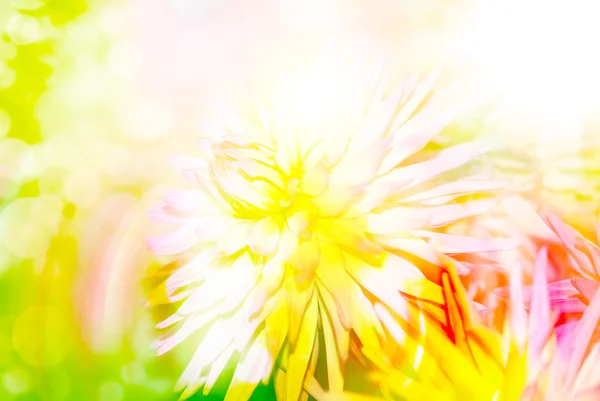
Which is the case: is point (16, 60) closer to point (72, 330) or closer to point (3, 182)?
point (3, 182)

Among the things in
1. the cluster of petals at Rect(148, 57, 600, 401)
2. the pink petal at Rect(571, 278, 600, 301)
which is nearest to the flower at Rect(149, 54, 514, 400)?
the cluster of petals at Rect(148, 57, 600, 401)

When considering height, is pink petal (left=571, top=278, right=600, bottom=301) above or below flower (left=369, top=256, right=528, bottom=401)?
above

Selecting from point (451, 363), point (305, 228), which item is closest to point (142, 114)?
point (305, 228)

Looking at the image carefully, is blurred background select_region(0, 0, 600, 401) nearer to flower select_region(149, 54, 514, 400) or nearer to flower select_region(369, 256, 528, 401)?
flower select_region(149, 54, 514, 400)

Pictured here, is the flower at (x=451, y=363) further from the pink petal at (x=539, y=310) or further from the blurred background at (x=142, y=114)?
the blurred background at (x=142, y=114)

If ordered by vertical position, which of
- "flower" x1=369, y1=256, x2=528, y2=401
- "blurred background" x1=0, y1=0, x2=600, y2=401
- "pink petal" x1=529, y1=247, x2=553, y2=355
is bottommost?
"flower" x1=369, y1=256, x2=528, y2=401
